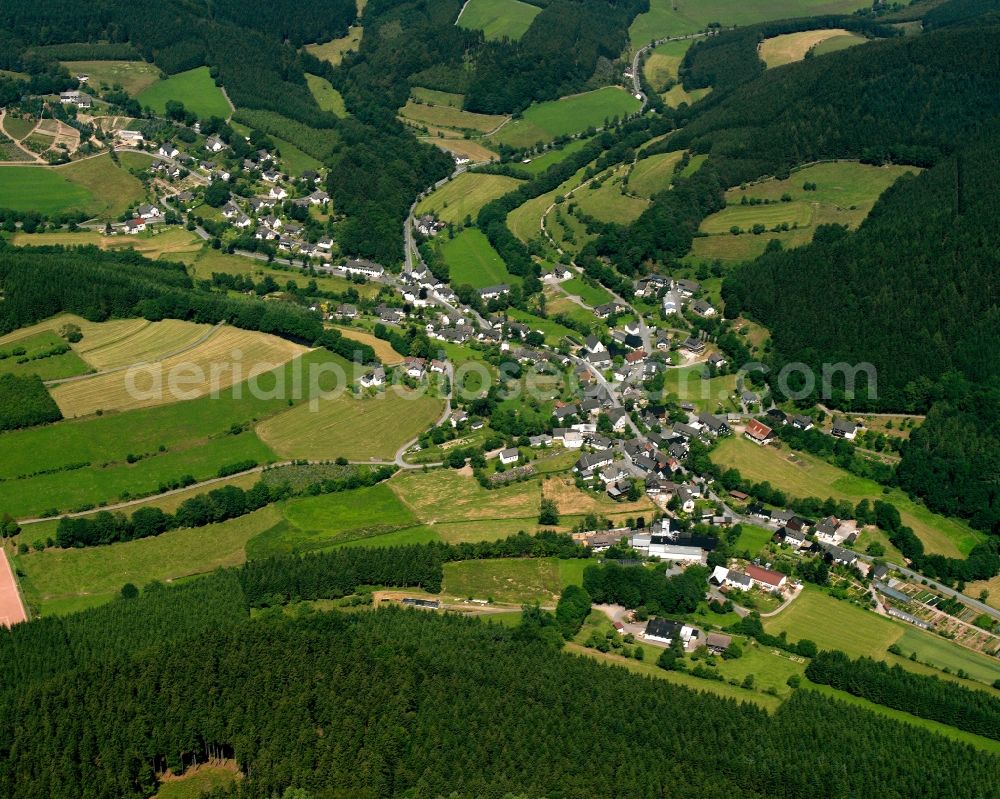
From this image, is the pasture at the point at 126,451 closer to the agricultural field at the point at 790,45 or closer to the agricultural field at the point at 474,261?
the agricultural field at the point at 474,261

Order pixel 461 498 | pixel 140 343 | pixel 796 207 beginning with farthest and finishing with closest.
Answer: pixel 796 207 < pixel 140 343 < pixel 461 498

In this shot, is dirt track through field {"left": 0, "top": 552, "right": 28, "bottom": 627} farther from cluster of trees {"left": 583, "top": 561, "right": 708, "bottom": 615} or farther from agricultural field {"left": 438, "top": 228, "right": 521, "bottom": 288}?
agricultural field {"left": 438, "top": 228, "right": 521, "bottom": 288}

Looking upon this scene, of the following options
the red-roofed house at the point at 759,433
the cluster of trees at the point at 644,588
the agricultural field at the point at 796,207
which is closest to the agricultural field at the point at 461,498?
the cluster of trees at the point at 644,588

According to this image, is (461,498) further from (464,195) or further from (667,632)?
(464,195)

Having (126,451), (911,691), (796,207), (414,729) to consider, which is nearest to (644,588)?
(911,691)

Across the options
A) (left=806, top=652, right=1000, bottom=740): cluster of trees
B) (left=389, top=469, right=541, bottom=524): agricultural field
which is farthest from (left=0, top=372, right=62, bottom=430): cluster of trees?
(left=806, top=652, right=1000, bottom=740): cluster of trees

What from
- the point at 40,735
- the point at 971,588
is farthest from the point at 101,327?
the point at 971,588

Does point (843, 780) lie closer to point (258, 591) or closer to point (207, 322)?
point (258, 591)
